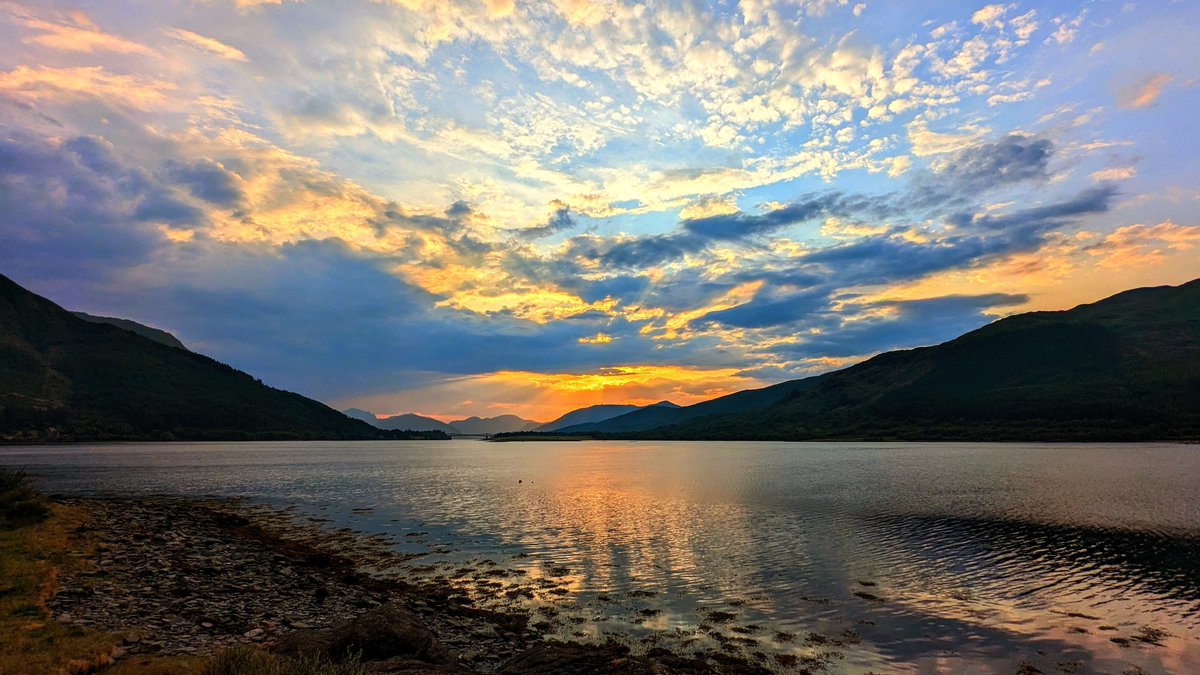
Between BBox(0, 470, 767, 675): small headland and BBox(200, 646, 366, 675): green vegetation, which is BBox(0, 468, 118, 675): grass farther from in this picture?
BBox(200, 646, 366, 675): green vegetation

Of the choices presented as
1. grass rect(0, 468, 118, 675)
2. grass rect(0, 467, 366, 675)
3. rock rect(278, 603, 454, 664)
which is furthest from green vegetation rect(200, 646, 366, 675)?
grass rect(0, 468, 118, 675)

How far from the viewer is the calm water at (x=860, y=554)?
2372 cm

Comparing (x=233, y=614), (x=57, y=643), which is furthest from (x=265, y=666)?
(x=233, y=614)

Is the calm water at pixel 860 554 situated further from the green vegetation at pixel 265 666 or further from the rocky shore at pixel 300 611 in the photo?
the green vegetation at pixel 265 666

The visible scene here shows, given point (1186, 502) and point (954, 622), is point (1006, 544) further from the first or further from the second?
point (1186, 502)

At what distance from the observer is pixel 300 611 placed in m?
23.8

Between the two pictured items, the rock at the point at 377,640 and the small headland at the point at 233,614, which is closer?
the small headland at the point at 233,614

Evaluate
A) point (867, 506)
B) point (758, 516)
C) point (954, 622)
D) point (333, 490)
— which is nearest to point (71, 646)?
point (954, 622)

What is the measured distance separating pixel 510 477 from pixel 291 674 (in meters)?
101

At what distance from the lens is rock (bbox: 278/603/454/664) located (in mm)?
16688

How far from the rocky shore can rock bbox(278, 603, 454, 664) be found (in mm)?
39

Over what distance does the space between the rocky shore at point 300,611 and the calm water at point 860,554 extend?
3787 mm

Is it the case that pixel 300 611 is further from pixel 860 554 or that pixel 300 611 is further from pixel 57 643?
pixel 860 554

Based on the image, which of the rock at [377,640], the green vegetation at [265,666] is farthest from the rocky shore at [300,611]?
the green vegetation at [265,666]
